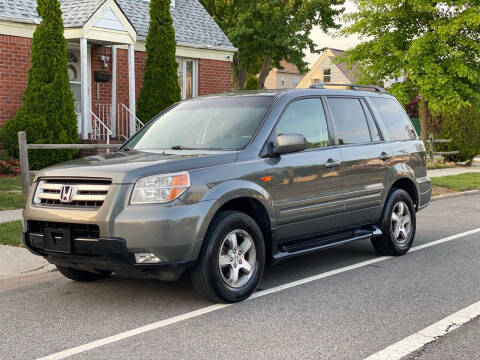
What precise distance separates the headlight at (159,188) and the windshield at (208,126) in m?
0.95

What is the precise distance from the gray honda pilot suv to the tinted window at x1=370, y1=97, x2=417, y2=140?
0.03 meters

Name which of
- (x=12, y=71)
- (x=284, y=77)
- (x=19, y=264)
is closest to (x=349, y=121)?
(x=19, y=264)

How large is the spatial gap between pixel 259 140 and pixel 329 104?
4.31 ft

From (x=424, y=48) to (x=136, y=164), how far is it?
60.4 ft

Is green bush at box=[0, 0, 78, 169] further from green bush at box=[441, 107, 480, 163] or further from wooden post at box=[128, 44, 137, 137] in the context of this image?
green bush at box=[441, 107, 480, 163]

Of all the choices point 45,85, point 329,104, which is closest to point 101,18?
point 45,85

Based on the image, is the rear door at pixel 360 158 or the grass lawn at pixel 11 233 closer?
the rear door at pixel 360 158

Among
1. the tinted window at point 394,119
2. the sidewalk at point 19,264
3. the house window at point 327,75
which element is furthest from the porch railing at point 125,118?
the house window at point 327,75

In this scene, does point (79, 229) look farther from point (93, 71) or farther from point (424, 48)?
point (424, 48)

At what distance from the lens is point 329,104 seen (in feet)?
23.5

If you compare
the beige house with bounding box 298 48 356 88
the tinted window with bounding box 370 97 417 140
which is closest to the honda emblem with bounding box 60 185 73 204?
the tinted window with bounding box 370 97 417 140

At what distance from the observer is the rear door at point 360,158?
280 inches

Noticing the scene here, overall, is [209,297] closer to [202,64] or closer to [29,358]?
[29,358]

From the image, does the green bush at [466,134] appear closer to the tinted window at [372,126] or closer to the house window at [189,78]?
the house window at [189,78]
